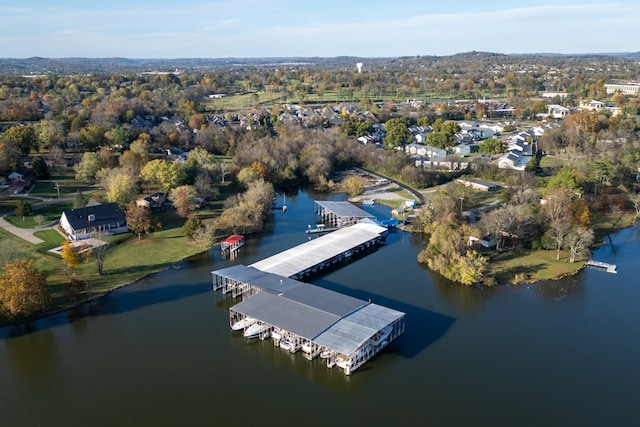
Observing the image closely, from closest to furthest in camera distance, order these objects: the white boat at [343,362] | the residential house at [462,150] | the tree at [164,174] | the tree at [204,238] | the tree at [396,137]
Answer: the white boat at [343,362] → the tree at [204,238] → the tree at [164,174] → the residential house at [462,150] → the tree at [396,137]

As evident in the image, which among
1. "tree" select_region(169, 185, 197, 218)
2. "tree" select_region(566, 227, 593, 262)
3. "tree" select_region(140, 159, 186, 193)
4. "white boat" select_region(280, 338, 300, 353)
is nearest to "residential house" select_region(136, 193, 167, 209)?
"tree" select_region(140, 159, 186, 193)

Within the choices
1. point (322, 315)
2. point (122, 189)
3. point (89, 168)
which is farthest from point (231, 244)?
point (89, 168)

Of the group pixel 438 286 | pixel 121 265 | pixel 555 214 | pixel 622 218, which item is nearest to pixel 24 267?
pixel 121 265

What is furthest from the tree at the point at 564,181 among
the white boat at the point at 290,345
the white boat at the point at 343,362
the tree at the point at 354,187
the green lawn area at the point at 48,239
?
the green lawn area at the point at 48,239

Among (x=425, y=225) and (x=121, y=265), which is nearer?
(x=121, y=265)

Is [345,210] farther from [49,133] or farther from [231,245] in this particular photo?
[49,133]

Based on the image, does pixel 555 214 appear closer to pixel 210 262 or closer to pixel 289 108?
pixel 210 262

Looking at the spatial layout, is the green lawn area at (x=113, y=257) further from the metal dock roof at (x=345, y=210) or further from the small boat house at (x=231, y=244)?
the metal dock roof at (x=345, y=210)
